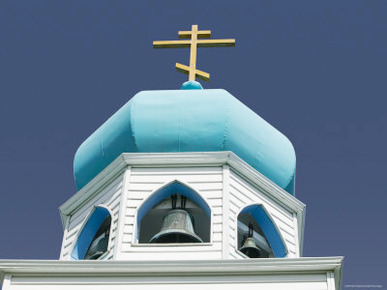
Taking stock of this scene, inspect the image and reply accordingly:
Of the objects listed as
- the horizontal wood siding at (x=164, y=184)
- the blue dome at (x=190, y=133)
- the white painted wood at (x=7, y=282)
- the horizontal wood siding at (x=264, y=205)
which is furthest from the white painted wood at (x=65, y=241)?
the horizontal wood siding at (x=264, y=205)

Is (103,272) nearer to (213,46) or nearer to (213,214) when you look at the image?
(213,214)

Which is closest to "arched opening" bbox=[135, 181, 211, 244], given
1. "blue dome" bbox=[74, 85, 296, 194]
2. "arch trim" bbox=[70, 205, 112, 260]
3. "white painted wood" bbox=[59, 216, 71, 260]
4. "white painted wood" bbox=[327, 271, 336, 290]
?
"arch trim" bbox=[70, 205, 112, 260]

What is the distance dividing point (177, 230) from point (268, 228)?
1.97m

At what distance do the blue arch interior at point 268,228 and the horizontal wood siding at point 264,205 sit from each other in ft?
0.23

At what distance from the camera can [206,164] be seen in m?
20.4

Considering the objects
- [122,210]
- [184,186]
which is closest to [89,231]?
[122,210]

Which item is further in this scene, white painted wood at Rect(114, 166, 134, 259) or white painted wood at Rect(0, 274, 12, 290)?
white painted wood at Rect(114, 166, 134, 259)

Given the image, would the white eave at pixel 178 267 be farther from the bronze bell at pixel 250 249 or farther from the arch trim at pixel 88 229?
the arch trim at pixel 88 229

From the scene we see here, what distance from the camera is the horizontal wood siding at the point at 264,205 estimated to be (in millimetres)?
20062

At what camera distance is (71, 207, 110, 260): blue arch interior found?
20.3 meters

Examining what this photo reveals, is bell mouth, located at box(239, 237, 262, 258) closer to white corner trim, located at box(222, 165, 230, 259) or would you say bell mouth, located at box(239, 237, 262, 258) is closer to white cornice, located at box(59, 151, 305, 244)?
white corner trim, located at box(222, 165, 230, 259)

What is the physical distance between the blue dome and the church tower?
0.02m

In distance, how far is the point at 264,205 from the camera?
2044 centimetres

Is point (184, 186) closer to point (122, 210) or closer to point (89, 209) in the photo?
point (122, 210)
